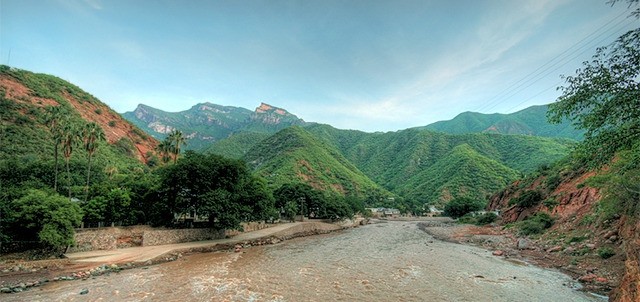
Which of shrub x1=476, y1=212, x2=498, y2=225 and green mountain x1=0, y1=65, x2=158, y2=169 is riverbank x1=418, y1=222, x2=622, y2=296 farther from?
green mountain x1=0, y1=65, x2=158, y2=169

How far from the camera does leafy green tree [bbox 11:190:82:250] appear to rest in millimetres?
24922

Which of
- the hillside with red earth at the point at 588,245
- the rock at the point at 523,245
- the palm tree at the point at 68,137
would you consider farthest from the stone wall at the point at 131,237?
the hillside with red earth at the point at 588,245

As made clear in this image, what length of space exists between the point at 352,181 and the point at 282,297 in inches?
5032

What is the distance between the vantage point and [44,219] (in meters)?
25.4

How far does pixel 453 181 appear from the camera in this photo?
438 ft

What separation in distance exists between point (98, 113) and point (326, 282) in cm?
11191

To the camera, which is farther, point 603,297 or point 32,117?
point 32,117

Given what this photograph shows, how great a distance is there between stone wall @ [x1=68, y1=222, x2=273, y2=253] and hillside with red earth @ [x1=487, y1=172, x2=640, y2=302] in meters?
36.7

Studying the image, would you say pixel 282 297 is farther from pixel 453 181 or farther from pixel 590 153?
pixel 453 181

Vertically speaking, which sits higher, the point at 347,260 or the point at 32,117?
the point at 32,117

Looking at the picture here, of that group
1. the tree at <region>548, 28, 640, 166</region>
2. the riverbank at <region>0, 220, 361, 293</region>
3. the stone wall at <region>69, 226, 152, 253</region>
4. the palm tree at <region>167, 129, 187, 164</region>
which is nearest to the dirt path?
the riverbank at <region>0, 220, 361, 293</region>

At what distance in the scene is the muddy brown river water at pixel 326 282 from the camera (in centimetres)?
1716

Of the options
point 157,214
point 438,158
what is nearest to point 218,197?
point 157,214

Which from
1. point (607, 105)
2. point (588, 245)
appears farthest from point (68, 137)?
point (588, 245)
